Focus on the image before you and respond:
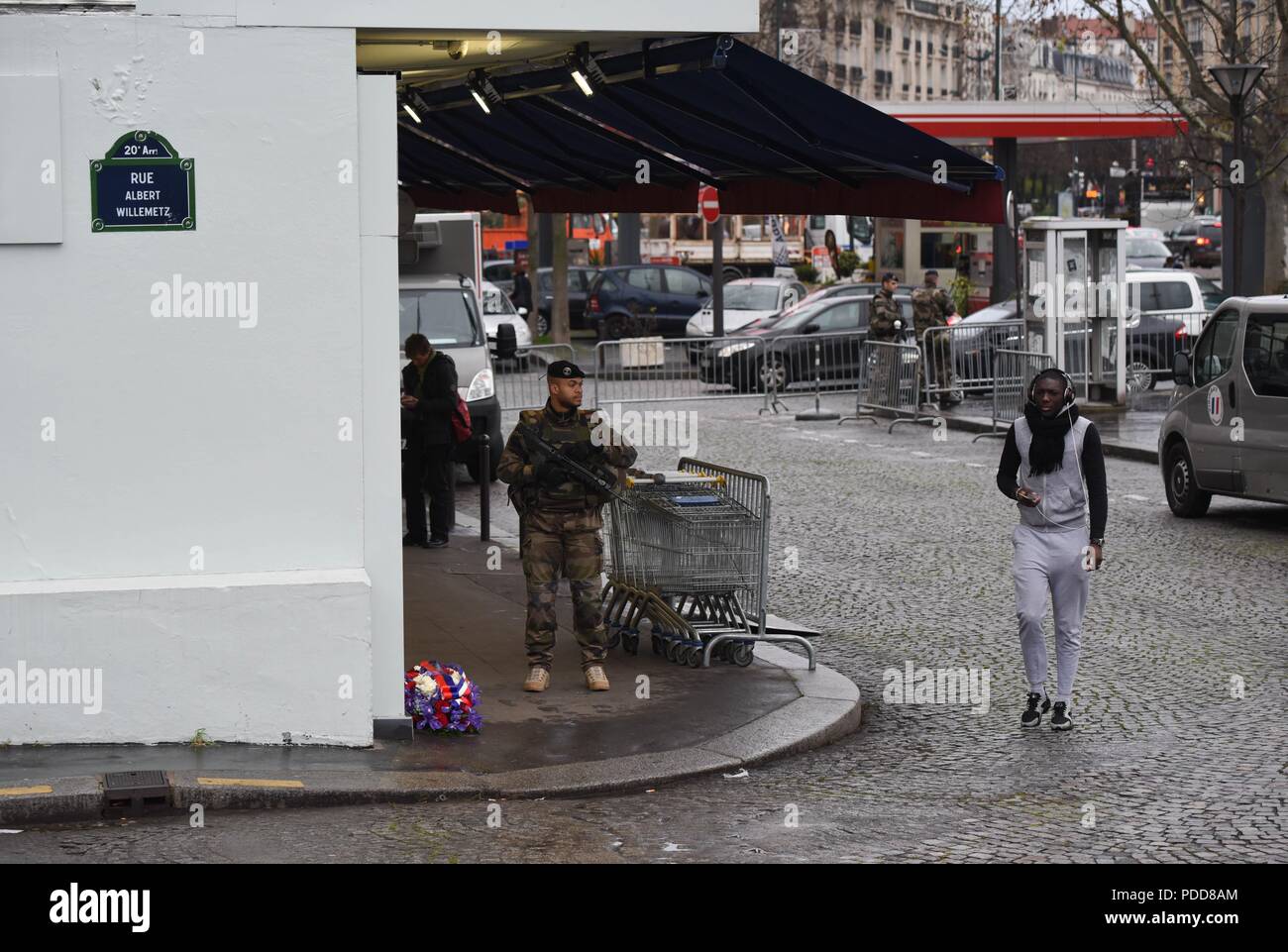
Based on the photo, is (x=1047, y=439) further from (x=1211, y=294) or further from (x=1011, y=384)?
(x=1211, y=294)

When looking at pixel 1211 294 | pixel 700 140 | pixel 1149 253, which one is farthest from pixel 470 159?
pixel 1149 253

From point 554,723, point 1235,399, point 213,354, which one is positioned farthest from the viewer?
point 1235,399

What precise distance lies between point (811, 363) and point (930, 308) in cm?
297

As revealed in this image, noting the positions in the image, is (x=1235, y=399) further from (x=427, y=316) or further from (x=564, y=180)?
(x=427, y=316)

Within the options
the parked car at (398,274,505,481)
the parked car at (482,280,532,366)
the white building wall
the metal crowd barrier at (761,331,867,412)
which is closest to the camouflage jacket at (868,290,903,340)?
the metal crowd barrier at (761,331,867,412)

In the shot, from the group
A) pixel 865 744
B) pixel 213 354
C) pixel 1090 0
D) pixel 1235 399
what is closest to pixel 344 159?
pixel 213 354

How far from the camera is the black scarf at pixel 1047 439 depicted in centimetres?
874

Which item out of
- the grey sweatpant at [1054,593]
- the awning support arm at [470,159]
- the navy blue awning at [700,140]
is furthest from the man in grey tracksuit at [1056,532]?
the awning support arm at [470,159]

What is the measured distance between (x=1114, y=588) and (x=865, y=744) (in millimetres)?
4348

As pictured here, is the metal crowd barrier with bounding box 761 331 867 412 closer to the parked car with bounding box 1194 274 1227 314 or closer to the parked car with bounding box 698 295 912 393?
the parked car with bounding box 698 295 912 393

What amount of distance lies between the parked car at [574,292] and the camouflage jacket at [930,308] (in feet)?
57.3

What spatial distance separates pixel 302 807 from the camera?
730 cm

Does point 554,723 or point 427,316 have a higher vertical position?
point 427,316

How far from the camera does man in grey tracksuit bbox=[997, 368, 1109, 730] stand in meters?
8.73
